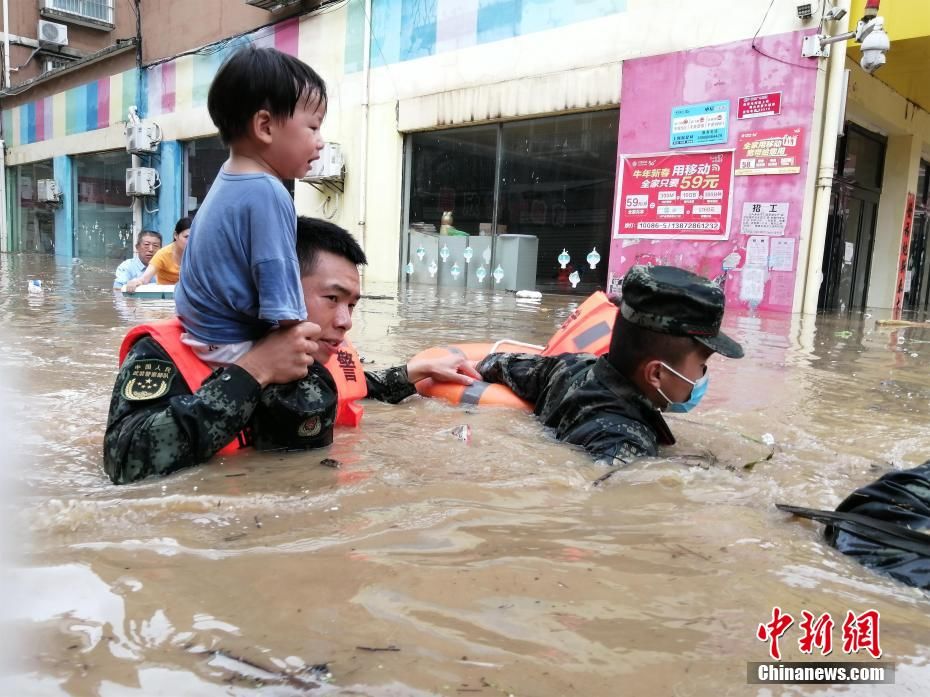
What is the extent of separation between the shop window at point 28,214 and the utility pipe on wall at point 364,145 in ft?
43.3

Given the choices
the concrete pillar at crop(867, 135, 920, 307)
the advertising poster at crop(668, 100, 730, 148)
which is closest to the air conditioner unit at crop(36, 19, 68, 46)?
the advertising poster at crop(668, 100, 730, 148)

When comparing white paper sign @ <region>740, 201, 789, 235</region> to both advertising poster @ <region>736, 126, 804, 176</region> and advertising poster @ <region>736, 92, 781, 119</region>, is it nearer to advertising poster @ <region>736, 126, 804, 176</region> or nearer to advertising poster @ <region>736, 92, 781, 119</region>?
advertising poster @ <region>736, 126, 804, 176</region>

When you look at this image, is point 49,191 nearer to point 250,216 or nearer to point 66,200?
point 66,200

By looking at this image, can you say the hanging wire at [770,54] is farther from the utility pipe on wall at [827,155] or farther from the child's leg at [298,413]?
the child's leg at [298,413]

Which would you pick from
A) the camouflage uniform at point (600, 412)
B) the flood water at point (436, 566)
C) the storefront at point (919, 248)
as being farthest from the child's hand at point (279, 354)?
the storefront at point (919, 248)

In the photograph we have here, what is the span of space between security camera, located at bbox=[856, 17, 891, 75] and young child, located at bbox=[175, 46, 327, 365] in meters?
7.17

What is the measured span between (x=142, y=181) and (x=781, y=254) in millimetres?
13859

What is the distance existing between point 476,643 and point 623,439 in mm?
1177

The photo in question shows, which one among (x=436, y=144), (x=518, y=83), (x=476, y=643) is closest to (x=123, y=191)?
(x=436, y=144)

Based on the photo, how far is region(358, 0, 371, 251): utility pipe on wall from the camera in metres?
12.0

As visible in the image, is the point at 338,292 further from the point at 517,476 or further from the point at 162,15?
the point at 162,15

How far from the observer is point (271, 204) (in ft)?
5.74

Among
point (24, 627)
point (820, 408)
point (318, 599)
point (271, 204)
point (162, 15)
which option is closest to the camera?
point (24, 627)

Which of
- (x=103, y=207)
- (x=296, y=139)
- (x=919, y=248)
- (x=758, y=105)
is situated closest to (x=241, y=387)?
(x=296, y=139)
